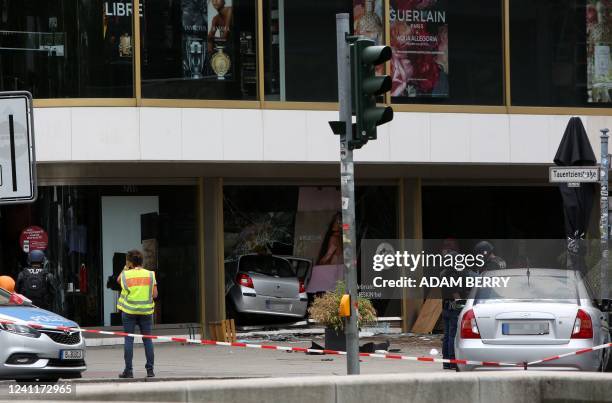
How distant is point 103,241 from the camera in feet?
71.4

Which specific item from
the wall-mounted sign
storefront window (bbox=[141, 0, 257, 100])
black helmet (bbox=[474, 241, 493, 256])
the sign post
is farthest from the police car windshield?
the sign post

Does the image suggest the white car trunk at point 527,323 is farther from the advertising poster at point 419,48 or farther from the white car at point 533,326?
the advertising poster at point 419,48

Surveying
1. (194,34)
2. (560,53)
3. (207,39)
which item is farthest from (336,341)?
(560,53)

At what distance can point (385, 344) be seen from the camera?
19.9m

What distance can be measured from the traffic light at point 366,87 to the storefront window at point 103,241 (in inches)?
375

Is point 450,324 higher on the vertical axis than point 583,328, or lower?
lower

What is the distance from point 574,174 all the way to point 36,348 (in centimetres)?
817

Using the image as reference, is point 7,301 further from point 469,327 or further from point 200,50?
point 200,50

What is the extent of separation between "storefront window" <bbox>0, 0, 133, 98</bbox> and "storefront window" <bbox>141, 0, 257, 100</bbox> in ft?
1.58

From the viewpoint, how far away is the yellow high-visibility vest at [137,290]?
16.4 meters

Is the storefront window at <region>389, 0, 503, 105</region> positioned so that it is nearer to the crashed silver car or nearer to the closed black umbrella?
the closed black umbrella

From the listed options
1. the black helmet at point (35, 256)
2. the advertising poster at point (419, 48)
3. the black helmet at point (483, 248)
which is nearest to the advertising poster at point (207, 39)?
the advertising poster at point (419, 48)

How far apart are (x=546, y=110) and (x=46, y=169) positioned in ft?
29.6

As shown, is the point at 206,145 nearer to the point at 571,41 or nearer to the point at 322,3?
the point at 322,3
